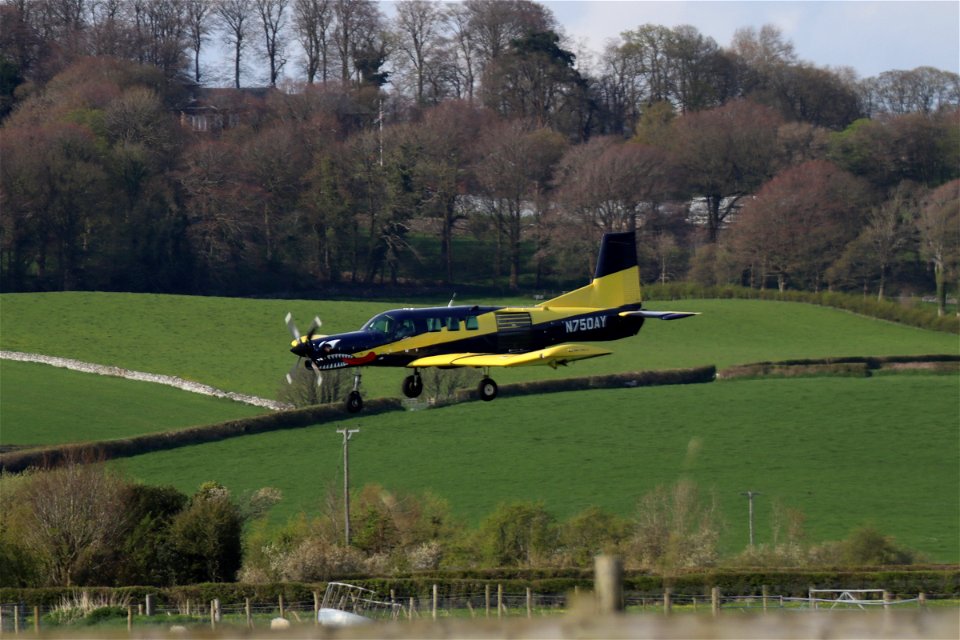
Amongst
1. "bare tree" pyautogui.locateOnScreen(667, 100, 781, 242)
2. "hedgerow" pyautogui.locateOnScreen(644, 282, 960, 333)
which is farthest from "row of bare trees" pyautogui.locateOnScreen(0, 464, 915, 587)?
"bare tree" pyautogui.locateOnScreen(667, 100, 781, 242)

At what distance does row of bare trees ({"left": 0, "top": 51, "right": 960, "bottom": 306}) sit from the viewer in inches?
4803

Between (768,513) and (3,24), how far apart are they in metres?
136

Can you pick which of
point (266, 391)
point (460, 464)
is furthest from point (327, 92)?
point (460, 464)

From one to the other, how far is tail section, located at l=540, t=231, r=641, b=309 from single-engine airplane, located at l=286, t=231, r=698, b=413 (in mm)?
32

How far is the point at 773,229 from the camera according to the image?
134 meters

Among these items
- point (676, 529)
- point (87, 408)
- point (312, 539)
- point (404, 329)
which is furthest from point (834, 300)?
point (404, 329)

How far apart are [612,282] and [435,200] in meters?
103

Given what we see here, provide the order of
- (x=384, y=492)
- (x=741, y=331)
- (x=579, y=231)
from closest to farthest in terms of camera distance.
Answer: (x=384, y=492), (x=741, y=331), (x=579, y=231)

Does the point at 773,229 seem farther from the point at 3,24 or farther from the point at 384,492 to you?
the point at 3,24

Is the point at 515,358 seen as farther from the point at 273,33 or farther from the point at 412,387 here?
the point at 273,33

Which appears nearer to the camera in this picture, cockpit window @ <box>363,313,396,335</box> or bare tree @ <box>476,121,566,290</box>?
cockpit window @ <box>363,313,396,335</box>

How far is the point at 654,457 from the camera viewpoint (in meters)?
70.9

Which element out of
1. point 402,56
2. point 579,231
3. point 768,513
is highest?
point 402,56

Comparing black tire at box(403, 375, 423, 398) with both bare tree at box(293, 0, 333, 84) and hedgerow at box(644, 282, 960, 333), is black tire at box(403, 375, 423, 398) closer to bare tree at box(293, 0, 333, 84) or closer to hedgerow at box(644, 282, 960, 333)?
hedgerow at box(644, 282, 960, 333)
